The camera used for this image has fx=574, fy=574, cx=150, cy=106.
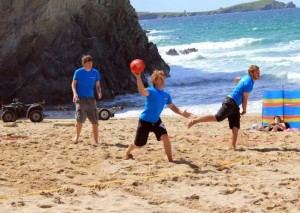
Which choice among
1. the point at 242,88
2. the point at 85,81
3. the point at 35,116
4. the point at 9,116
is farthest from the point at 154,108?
the point at 9,116

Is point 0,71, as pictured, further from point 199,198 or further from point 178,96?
point 199,198

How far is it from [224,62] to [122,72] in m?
16.0

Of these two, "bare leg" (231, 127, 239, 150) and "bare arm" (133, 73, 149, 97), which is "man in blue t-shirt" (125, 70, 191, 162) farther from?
"bare leg" (231, 127, 239, 150)

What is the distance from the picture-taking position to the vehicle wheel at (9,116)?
1691cm

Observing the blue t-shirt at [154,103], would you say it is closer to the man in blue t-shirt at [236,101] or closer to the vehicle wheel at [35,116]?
the man in blue t-shirt at [236,101]

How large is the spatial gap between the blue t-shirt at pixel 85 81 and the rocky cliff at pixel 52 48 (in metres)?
15.8

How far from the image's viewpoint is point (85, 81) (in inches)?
402

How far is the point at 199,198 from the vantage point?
6.85 meters

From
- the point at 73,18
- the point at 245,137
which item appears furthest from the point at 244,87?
the point at 73,18

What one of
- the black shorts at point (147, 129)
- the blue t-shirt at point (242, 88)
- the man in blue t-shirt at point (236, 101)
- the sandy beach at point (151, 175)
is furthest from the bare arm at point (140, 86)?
the blue t-shirt at point (242, 88)

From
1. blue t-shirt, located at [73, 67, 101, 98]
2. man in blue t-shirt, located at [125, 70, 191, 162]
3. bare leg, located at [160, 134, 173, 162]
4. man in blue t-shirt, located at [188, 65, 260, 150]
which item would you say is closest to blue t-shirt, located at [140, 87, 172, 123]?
man in blue t-shirt, located at [125, 70, 191, 162]

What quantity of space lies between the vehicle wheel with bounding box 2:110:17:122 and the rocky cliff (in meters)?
8.61

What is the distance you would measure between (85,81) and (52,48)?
17417 mm

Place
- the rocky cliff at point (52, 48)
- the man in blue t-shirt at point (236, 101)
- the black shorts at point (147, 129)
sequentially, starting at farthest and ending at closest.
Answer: the rocky cliff at point (52, 48) → the man in blue t-shirt at point (236, 101) → the black shorts at point (147, 129)
